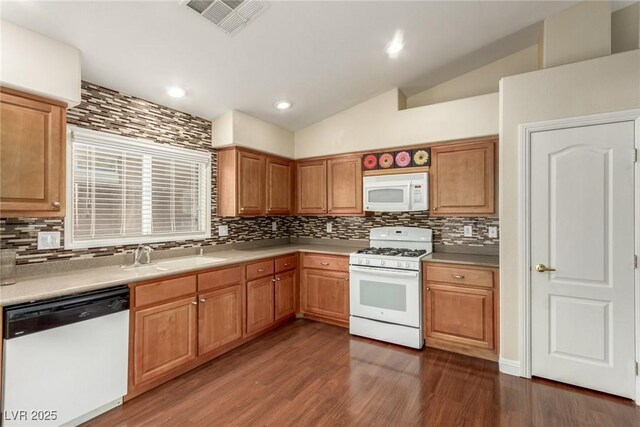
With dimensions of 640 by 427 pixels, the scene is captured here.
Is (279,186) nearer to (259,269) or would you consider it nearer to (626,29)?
(259,269)

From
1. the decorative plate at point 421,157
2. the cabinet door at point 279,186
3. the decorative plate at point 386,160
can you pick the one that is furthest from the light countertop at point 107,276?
the decorative plate at point 386,160

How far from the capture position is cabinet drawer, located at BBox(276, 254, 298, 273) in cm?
348

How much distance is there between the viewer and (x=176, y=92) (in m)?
2.74

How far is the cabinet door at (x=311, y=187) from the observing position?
3986 mm

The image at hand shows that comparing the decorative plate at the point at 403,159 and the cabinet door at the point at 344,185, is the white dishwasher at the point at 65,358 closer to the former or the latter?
the cabinet door at the point at 344,185

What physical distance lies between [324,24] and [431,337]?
116 inches

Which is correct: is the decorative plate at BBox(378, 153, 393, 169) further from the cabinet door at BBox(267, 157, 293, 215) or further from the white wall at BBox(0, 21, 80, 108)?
the white wall at BBox(0, 21, 80, 108)

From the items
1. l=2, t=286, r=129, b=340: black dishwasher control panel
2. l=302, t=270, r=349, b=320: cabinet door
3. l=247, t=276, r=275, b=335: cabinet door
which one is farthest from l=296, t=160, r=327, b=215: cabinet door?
l=2, t=286, r=129, b=340: black dishwasher control panel

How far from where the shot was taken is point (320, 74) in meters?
2.91

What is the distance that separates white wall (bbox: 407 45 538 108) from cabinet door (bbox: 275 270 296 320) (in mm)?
2558

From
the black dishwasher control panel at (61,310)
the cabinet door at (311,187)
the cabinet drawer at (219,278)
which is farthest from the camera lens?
the cabinet door at (311,187)

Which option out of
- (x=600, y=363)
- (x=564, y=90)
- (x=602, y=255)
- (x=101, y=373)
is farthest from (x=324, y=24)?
(x=600, y=363)

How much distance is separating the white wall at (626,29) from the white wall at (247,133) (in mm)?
3311

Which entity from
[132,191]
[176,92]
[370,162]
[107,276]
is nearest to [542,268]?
[370,162]
